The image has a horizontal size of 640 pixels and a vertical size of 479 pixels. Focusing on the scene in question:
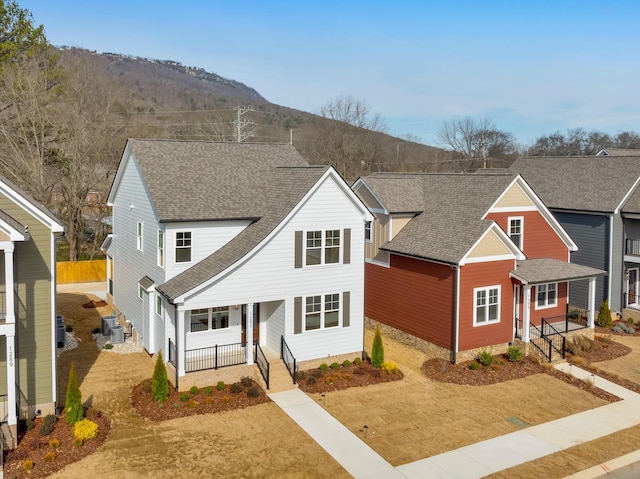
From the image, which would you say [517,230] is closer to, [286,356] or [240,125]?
Answer: [286,356]

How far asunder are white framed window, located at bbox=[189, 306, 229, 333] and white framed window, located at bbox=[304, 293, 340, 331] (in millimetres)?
3115

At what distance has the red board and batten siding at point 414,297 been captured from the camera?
73.7 ft

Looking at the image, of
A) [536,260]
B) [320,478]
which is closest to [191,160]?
[320,478]

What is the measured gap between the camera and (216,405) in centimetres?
1759

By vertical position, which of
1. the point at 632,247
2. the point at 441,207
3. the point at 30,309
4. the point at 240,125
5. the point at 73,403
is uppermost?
the point at 240,125

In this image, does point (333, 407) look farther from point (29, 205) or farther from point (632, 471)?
point (29, 205)

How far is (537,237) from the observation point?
86.2ft

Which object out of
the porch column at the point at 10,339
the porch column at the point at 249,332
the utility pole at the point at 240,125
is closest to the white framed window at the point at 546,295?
the porch column at the point at 249,332

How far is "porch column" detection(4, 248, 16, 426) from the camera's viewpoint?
14.4 meters

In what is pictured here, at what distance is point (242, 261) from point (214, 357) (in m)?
3.96

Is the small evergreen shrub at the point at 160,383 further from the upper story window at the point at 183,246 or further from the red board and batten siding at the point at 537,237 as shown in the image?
the red board and batten siding at the point at 537,237

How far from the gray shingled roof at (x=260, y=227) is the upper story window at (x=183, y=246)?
47 centimetres

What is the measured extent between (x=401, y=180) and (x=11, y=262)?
61.6 ft

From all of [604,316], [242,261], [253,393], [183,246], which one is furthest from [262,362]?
[604,316]
